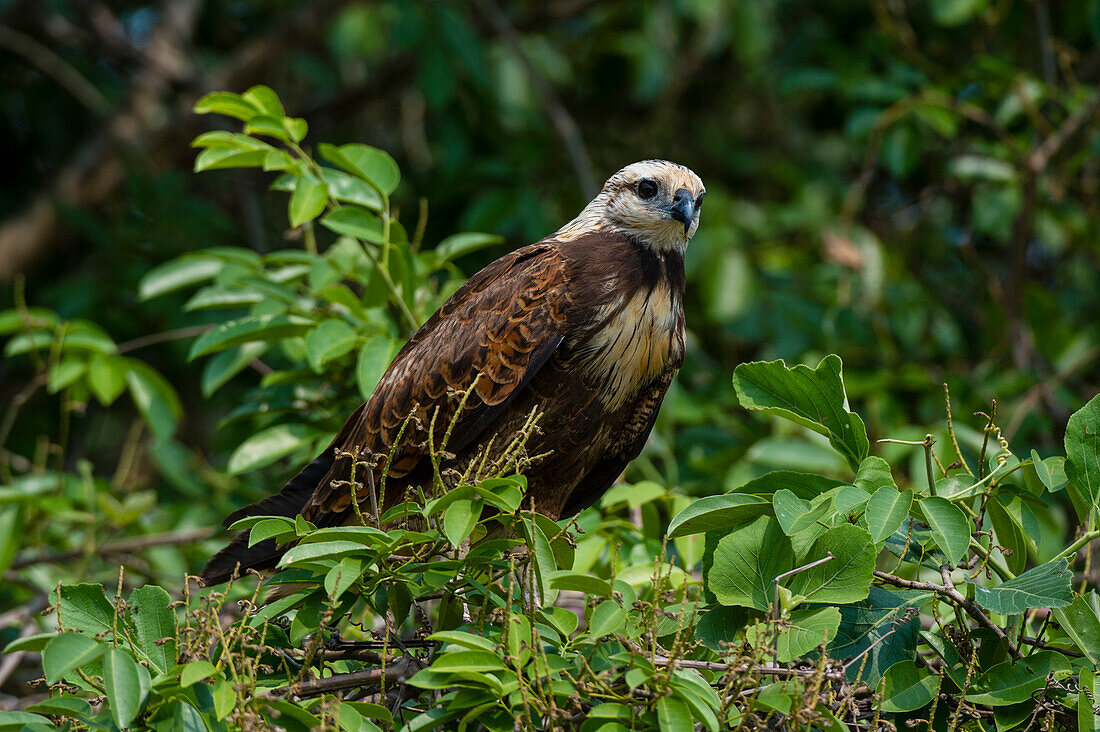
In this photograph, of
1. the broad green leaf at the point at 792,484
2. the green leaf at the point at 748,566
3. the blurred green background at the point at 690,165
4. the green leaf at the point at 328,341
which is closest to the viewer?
the green leaf at the point at 748,566

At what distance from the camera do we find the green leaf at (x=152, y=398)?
147 inches

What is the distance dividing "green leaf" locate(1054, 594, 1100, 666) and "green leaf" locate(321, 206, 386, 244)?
1.96m

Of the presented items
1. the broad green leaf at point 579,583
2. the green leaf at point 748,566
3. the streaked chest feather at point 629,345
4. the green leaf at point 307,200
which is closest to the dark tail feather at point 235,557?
the green leaf at point 307,200

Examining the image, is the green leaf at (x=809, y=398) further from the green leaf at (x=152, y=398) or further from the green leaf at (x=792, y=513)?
the green leaf at (x=152, y=398)

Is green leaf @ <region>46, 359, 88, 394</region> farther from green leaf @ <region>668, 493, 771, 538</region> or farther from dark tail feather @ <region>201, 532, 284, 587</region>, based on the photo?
green leaf @ <region>668, 493, 771, 538</region>

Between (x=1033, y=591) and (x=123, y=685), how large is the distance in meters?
1.52

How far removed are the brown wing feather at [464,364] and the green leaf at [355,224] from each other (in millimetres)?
288

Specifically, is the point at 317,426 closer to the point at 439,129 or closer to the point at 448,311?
the point at 448,311

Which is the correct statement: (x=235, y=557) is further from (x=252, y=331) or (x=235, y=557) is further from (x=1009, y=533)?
(x=1009, y=533)

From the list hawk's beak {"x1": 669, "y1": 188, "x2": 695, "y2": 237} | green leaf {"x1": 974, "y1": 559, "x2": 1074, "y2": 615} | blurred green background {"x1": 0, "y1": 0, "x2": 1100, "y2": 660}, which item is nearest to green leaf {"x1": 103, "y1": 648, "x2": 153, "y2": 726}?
green leaf {"x1": 974, "y1": 559, "x2": 1074, "y2": 615}

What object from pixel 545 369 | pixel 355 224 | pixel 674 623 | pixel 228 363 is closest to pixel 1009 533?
pixel 674 623

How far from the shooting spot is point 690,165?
240 inches

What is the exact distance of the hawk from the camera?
280 cm

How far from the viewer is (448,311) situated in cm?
305
